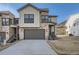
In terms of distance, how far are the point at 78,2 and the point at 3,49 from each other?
1932mm

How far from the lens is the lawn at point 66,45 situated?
17.4ft

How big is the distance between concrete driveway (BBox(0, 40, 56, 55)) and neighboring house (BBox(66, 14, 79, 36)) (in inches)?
23.3

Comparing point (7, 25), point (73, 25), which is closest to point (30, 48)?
point (7, 25)

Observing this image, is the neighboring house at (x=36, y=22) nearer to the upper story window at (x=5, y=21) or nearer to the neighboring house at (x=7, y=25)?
the neighboring house at (x=7, y=25)

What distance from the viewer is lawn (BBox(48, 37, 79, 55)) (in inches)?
209

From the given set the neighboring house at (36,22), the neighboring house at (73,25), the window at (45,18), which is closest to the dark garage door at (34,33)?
the neighboring house at (36,22)

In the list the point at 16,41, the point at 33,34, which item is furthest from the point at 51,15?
the point at 16,41

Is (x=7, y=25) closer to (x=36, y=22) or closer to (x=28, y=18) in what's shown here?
(x=28, y=18)

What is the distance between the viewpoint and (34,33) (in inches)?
220

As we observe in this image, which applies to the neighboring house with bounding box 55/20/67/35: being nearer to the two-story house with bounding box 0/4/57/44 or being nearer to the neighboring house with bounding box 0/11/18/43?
the two-story house with bounding box 0/4/57/44

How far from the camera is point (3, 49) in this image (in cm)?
534

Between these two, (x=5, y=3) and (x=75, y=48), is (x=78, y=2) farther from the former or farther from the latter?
(x=5, y=3)

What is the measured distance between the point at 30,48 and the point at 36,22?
602mm

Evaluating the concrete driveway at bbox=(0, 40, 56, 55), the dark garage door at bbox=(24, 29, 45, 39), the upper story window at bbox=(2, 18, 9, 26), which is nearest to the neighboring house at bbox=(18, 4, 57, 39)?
the dark garage door at bbox=(24, 29, 45, 39)
